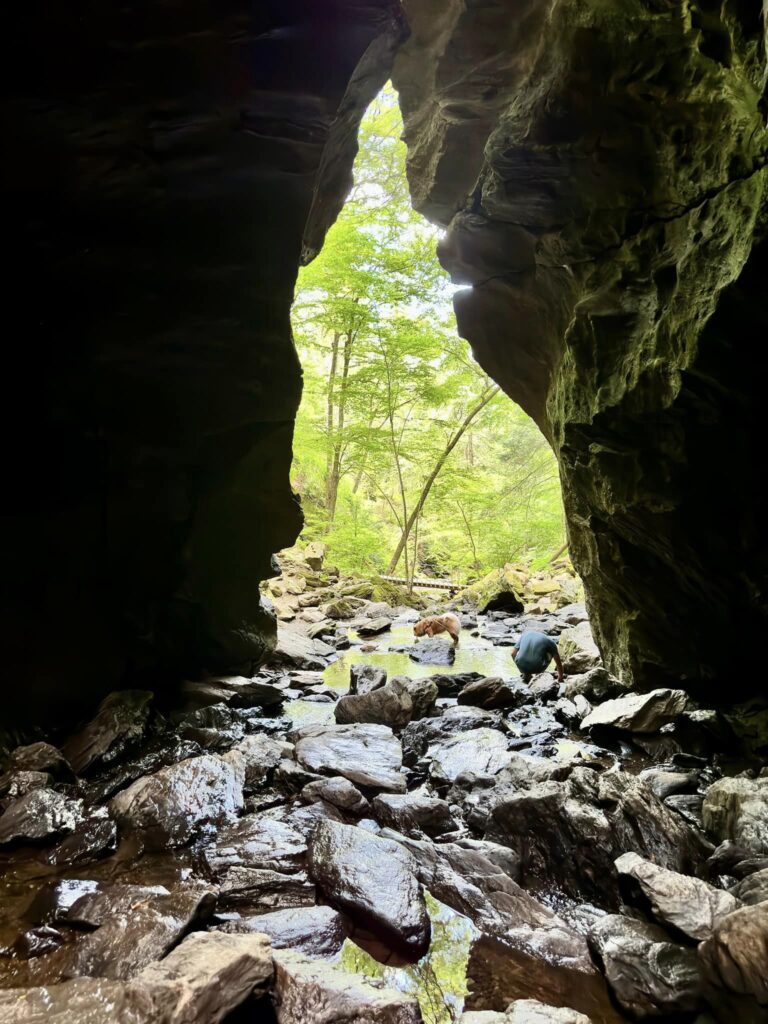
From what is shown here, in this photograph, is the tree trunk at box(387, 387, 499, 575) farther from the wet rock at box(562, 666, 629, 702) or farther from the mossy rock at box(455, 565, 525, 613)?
the wet rock at box(562, 666, 629, 702)

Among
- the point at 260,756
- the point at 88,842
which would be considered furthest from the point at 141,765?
the point at 88,842

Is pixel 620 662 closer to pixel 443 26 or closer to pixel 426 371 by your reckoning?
pixel 443 26

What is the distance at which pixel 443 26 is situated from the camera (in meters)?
6.40

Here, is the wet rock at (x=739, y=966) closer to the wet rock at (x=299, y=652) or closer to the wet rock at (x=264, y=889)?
the wet rock at (x=264, y=889)

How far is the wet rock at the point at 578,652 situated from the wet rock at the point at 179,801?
19.1 feet

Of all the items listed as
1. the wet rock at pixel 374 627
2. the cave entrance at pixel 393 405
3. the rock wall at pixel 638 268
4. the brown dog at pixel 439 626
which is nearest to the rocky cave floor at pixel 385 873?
→ the rock wall at pixel 638 268

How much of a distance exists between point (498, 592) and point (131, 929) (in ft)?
46.1

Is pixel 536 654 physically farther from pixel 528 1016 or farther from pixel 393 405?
pixel 393 405

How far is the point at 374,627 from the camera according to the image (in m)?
12.8

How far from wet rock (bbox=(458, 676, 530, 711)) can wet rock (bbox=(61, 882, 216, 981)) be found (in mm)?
5098

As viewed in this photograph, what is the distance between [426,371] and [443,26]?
8847mm

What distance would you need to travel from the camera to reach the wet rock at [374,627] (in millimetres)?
12680

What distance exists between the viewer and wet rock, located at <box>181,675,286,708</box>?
22.2 ft

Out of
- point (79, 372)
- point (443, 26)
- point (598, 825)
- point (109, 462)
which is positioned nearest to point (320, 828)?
point (598, 825)
